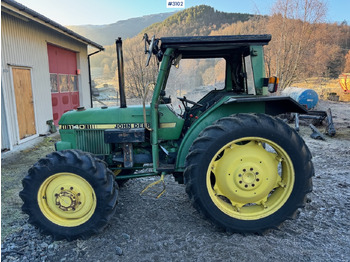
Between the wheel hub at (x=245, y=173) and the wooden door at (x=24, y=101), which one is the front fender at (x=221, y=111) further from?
the wooden door at (x=24, y=101)

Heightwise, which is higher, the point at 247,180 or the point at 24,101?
the point at 24,101

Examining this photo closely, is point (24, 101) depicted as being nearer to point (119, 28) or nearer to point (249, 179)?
point (249, 179)

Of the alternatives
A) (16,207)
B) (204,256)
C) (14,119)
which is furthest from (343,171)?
(14,119)

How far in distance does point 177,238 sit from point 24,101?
7547 mm

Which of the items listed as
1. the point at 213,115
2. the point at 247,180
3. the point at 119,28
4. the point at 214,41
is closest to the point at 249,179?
the point at 247,180

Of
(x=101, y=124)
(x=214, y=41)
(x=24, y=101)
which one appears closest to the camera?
(x=214, y=41)

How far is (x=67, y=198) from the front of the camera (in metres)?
2.84

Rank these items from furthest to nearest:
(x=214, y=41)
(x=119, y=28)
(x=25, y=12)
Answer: (x=119, y=28), (x=25, y=12), (x=214, y=41)

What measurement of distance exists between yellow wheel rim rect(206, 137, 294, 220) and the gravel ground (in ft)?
0.92

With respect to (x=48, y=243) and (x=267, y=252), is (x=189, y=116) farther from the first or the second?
(x=48, y=243)

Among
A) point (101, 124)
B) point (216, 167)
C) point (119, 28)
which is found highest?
point (119, 28)

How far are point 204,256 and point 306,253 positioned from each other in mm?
998

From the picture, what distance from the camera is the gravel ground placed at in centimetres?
256

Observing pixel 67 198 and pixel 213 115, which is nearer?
pixel 67 198
